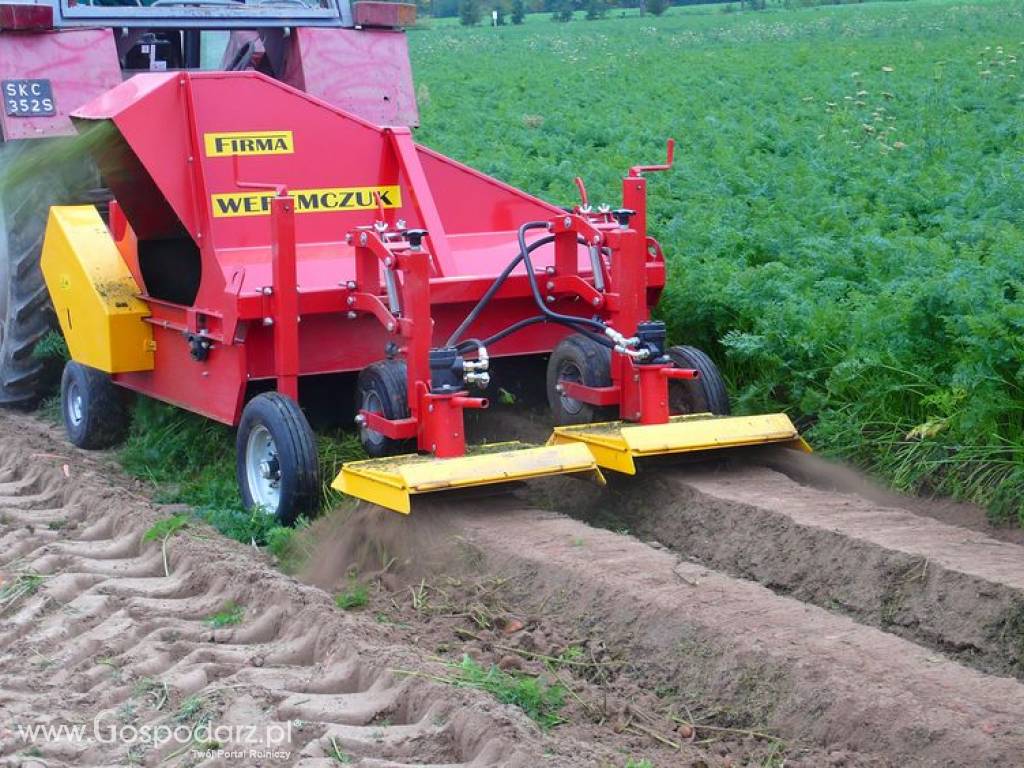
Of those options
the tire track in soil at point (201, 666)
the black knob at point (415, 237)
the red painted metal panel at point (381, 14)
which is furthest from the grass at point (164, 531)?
the red painted metal panel at point (381, 14)

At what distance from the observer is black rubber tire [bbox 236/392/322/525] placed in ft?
18.9

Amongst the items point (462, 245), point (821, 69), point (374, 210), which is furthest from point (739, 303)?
point (821, 69)

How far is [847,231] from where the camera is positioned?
8016mm

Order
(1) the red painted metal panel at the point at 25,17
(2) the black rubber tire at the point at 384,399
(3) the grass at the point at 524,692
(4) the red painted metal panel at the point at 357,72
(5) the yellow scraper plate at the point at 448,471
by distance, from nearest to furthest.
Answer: (3) the grass at the point at 524,692
(5) the yellow scraper plate at the point at 448,471
(2) the black rubber tire at the point at 384,399
(1) the red painted metal panel at the point at 25,17
(4) the red painted metal panel at the point at 357,72

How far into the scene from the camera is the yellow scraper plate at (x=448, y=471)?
5.30 metres

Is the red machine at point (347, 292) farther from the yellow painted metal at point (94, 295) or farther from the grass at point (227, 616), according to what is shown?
the grass at point (227, 616)

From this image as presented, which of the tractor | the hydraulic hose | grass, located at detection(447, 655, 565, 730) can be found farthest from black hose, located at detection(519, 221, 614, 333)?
grass, located at detection(447, 655, 565, 730)

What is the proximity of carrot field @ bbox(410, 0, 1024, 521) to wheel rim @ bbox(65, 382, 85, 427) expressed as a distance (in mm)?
2972

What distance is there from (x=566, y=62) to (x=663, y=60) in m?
3.00

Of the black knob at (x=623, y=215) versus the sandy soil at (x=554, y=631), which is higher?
the black knob at (x=623, y=215)

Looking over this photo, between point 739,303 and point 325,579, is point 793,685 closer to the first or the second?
point 325,579

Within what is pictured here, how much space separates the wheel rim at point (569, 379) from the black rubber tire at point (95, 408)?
2.42 metres

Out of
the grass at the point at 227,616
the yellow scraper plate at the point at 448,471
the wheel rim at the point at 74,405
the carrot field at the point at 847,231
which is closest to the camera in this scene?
the grass at the point at 227,616

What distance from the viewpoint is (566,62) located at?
105 feet
